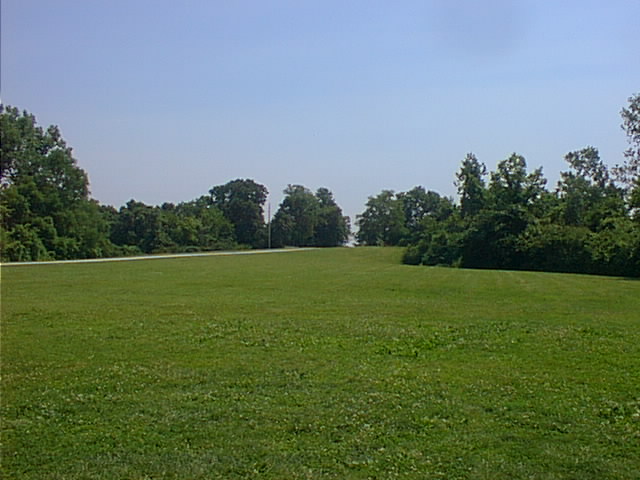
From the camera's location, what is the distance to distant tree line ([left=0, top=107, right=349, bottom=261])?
51.0 m

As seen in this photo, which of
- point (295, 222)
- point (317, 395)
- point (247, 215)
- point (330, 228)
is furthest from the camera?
point (330, 228)

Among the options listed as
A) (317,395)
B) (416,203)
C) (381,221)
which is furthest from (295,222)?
(317,395)

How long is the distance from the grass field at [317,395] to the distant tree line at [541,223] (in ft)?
94.0

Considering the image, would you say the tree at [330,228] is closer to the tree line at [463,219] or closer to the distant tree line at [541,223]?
the tree line at [463,219]

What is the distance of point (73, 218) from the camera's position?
57.0 m

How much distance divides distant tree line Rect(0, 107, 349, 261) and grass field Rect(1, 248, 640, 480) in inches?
1578

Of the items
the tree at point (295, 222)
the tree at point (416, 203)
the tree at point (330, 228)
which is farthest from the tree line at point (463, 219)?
the tree at point (416, 203)

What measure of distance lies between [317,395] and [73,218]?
54978 mm

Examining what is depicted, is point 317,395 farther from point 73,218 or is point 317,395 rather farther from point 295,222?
point 295,222

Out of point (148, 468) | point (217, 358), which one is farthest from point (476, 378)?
point (148, 468)

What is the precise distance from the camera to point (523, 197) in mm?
50906

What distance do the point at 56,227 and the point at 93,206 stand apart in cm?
525

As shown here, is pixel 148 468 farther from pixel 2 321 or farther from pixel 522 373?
pixel 2 321

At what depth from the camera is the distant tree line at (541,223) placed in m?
39.9
